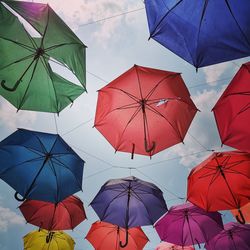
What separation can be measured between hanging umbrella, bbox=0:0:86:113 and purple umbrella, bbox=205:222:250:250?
262 inches

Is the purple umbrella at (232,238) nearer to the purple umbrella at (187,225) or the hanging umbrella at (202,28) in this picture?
the purple umbrella at (187,225)

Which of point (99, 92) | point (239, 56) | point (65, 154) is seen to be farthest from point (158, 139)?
point (239, 56)

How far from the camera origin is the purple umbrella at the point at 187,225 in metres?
8.69

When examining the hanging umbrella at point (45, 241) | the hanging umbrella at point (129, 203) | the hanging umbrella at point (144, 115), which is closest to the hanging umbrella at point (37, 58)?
the hanging umbrella at point (144, 115)

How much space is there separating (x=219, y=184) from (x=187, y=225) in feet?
7.02

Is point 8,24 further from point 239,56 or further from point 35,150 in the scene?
point 239,56

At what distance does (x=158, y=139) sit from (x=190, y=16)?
334 cm

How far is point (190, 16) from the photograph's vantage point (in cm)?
525

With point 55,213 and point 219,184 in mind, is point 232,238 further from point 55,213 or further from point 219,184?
point 55,213

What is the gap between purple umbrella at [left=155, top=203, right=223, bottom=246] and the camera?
869cm

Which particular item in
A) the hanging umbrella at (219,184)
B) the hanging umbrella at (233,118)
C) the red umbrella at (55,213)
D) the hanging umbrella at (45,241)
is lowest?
the hanging umbrella at (45,241)

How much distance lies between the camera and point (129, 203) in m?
8.73

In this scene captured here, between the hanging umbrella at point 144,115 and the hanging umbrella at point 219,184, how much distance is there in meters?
1.16

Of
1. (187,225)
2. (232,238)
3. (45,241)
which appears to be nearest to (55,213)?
(45,241)
